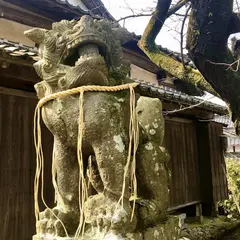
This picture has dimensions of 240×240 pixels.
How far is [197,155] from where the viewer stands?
947 cm

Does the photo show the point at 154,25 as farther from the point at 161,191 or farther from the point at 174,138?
the point at 161,191

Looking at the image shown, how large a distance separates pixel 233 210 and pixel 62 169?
376 inches

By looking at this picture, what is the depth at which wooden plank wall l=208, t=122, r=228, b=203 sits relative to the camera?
9367 millimetres

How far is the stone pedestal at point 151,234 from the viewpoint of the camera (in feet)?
7.35

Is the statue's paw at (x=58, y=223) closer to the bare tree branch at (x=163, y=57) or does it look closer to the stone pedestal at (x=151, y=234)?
the stone pedestal at (x=151, y=234)

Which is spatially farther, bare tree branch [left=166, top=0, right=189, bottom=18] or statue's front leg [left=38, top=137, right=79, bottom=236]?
bare tree branch [left=166, top=0, right=189, bottom=18]

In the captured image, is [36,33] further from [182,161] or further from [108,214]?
[182,161]

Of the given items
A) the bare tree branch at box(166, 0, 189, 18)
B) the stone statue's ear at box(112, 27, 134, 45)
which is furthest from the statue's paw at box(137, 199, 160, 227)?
the bare tree branch at box(166, 0, 189, 18)

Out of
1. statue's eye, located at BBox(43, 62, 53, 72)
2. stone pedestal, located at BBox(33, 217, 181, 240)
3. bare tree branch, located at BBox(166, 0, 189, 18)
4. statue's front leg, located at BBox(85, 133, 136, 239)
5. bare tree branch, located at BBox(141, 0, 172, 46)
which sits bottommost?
stone pedestal, located at BBox(33, 217, 181, 240)

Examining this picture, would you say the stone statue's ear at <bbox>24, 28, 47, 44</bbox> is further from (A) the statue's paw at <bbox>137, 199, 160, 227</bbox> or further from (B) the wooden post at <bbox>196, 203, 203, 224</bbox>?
(B) the wooden post at <bbox>196, 203, 203, 224</bbox>

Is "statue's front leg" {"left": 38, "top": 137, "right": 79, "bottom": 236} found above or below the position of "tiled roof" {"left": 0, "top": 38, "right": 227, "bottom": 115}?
below

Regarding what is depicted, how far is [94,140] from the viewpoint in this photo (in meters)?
2.44

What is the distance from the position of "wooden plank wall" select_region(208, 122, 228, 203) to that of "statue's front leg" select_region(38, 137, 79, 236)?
741 centimetres

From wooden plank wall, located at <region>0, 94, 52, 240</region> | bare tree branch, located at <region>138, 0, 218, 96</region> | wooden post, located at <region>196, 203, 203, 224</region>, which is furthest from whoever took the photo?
wooden post, located at <region>196, 203, 203, 224</region>
